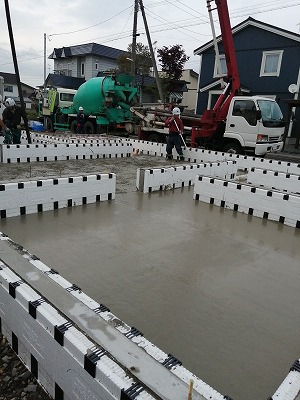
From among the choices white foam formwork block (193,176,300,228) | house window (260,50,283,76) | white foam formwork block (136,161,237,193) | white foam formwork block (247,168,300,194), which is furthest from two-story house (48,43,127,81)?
white foam formwork block (193,176,300,228)

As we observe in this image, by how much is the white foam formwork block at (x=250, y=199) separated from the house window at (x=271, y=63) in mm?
15171

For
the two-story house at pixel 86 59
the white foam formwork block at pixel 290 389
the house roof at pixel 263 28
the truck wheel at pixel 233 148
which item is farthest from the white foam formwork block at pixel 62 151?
the two-story house at pixel 86 59

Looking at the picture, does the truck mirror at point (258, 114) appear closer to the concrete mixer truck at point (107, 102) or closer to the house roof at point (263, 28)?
the concrete mixer truck at point (107, 102)

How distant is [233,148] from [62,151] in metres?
6.18

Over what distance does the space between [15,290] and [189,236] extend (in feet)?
9.92

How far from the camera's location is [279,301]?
11.0 ft

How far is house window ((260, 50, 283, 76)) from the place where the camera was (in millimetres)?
18891

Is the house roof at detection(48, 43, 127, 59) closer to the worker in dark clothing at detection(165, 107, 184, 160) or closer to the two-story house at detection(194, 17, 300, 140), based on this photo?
the two-story house at detection(194, 17, 300, 140)

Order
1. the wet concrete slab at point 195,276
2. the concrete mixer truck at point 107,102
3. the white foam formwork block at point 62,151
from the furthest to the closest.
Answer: the concrete mixer truck at point 107,102
the white foam formwork block at point 62,151
the wet concrete slab at point 195,276

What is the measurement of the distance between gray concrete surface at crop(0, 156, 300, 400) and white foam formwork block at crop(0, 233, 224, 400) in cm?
62

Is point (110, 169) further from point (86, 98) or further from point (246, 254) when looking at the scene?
point (86, 98)

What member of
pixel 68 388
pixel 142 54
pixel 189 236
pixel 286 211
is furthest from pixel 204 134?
pixel 142 54


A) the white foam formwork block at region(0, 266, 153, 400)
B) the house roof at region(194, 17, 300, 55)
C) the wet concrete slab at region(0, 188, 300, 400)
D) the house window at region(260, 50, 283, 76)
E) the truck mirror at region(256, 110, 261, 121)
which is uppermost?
the house roof at region(194, 17, 300, 55)

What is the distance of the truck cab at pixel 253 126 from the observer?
11.7 metres
